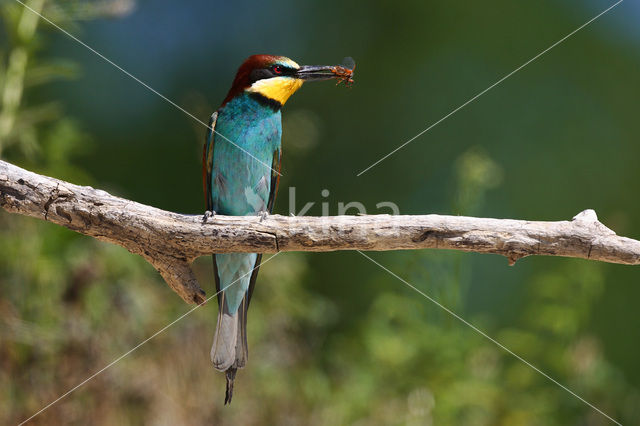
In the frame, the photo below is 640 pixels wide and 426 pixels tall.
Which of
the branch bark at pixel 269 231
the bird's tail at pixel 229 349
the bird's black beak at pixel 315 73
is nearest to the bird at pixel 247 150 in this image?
the bird's black beak at pixel 315 73

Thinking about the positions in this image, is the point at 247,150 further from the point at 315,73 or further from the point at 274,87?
the point at 315,73

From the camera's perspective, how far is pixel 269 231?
2.05 meters

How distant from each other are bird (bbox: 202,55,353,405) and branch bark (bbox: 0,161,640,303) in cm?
63

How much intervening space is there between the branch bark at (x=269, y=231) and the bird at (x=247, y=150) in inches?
24.9

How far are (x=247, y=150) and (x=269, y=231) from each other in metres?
0.89

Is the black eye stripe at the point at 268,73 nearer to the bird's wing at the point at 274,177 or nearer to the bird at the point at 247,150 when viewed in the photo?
the bird at the point at 247,150

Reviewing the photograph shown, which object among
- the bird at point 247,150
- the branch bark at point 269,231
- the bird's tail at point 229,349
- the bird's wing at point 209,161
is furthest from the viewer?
the bird's wing at point 209,161

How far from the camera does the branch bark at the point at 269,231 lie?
6.40 feet

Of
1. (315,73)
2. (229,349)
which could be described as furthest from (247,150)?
(229,349)

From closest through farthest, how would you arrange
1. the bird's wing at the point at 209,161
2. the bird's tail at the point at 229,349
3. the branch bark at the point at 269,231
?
the branch bark at the point at 269,231 < the bird's tail at the point at 229,349 < the bird's wing at the point at 209,161

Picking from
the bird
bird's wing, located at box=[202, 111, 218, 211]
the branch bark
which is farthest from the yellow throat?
the branch bark

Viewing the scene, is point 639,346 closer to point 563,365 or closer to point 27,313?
point 563,365

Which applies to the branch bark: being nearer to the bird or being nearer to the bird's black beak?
the bird

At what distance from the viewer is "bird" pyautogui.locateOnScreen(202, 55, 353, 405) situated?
2.78 meters
